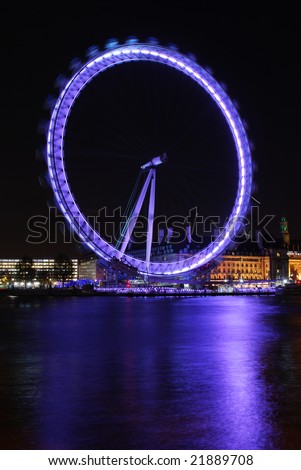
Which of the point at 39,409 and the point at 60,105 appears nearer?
the point at 39,409

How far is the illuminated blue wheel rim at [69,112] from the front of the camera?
38.2m

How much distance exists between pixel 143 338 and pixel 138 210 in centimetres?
3122

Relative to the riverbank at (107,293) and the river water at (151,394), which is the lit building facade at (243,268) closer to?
the riverbank at (107,293)

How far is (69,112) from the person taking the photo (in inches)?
1501

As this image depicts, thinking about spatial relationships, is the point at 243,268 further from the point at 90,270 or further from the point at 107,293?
the point at 107,293

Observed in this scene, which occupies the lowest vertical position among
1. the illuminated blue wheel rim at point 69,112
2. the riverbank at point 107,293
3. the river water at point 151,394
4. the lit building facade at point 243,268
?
the riverbank at point 107,293

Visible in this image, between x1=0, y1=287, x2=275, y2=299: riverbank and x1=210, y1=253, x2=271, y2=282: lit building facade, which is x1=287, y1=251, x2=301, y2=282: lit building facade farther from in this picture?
x1=0, y1=287, x2=275, y2=299: riverbank

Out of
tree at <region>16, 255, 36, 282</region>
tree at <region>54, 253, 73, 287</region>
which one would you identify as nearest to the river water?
tree at <region>54, 253, 73, 287</region>

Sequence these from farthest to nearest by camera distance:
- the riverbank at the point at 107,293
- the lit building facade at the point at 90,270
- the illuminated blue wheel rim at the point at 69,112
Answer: the lit building facade at the point at 90,270 < the riverbank at the point at 107,293 < the illuminated blue wheel rim at the point at 69,112

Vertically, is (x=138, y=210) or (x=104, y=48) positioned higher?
(x=104, y=48)

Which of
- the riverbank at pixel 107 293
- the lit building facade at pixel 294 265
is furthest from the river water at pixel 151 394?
the lit building facade at pixel 294 265
